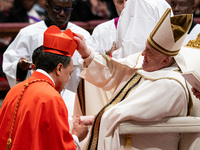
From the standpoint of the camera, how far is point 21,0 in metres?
7.06

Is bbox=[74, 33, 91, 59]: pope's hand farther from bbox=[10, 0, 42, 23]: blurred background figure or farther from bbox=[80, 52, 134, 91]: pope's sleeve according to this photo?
bbox=[10, 0, 42, 23]: blurred background figure

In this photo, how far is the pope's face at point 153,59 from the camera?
317 centimetres

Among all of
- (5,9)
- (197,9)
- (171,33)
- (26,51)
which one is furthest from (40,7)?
(171,33)

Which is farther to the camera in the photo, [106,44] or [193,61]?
[106,44]

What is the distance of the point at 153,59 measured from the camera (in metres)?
3.21

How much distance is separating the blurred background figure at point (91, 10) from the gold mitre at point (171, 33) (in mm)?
4411

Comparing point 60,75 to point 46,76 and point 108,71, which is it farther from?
point 108,71

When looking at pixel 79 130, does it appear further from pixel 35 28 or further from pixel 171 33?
pixel 35 28

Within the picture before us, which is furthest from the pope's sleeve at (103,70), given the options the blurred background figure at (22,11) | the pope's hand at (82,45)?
the blurred background figure at (22,11)

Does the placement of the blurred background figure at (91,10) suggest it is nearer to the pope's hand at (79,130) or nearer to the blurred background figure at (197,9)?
the blurred background figure at (197,9)

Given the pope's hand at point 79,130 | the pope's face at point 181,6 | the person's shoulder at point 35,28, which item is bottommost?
the person's shoulder at point 35,28

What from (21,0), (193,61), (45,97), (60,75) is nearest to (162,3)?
(193,61)

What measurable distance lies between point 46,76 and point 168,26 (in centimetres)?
91

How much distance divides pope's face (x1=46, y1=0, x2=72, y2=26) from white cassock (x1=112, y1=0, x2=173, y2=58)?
126 cm
